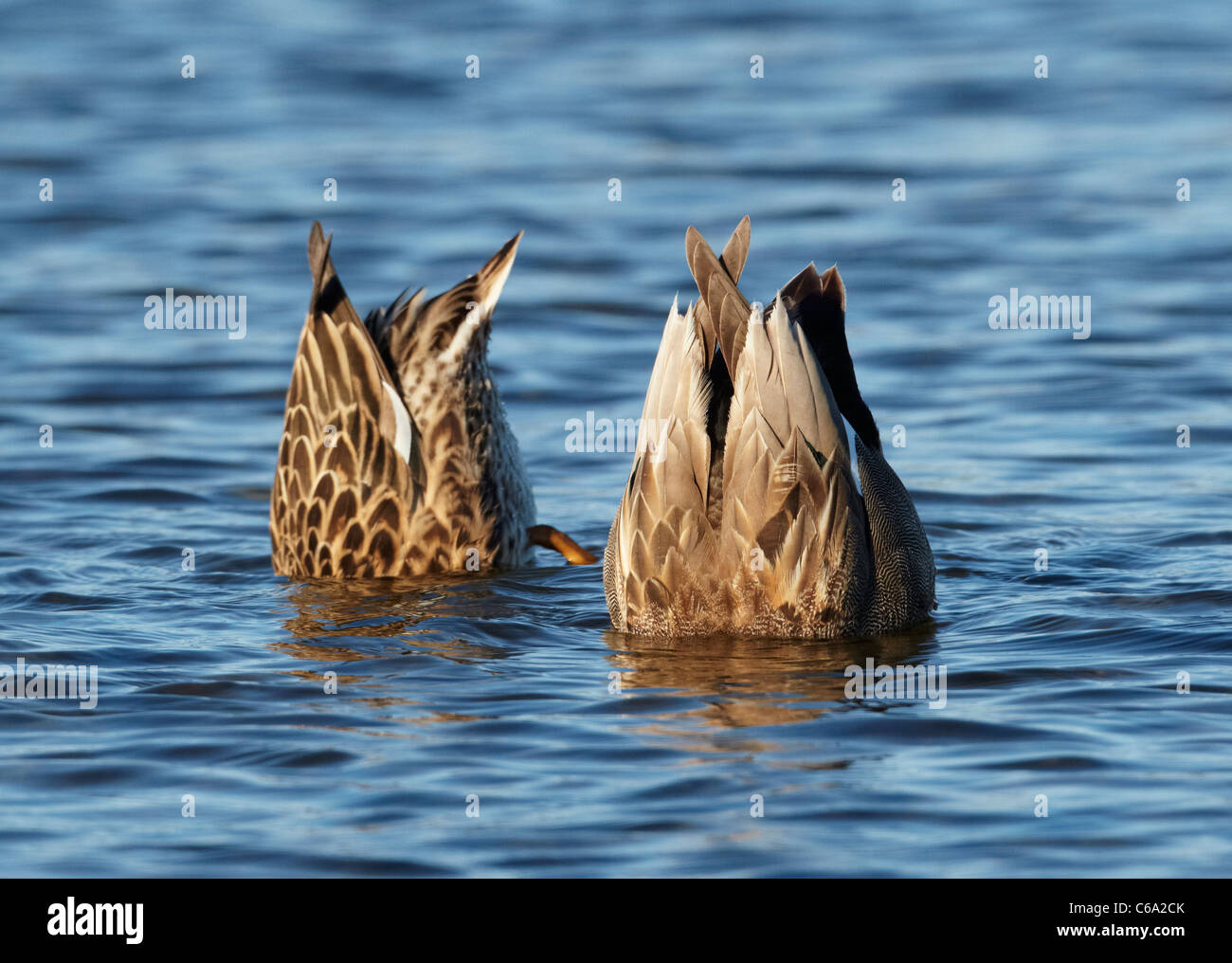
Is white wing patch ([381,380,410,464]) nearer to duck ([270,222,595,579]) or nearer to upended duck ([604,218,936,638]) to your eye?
duck ([270,222,595,579])

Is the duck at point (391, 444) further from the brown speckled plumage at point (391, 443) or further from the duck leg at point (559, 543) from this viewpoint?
the duck leg at point (559, 543)

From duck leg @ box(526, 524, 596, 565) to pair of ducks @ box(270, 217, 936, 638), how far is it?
0.30 meters

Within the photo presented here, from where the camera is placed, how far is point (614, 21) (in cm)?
2020

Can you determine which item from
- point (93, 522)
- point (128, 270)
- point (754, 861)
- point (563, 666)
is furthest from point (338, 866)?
point (128, 270)

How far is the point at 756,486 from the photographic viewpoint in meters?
6.73

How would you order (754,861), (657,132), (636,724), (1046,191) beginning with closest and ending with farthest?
1. (754,861)
2. (636,724)
3. (1046,191)
4. (657,132)

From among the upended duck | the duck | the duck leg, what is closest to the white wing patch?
the duck

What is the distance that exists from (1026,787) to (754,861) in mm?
983

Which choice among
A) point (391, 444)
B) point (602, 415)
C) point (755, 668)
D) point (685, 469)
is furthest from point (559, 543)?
point (602, 415)

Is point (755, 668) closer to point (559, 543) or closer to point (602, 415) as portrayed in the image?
point (559, 543)

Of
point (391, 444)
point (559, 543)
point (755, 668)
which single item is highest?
point (391, 444)

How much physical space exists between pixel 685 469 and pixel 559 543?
6.31 feet

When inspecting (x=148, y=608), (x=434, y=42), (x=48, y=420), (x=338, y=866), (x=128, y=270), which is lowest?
A: (x=338, y=866)

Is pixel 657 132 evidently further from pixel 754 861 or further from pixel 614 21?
pixel 754 861
